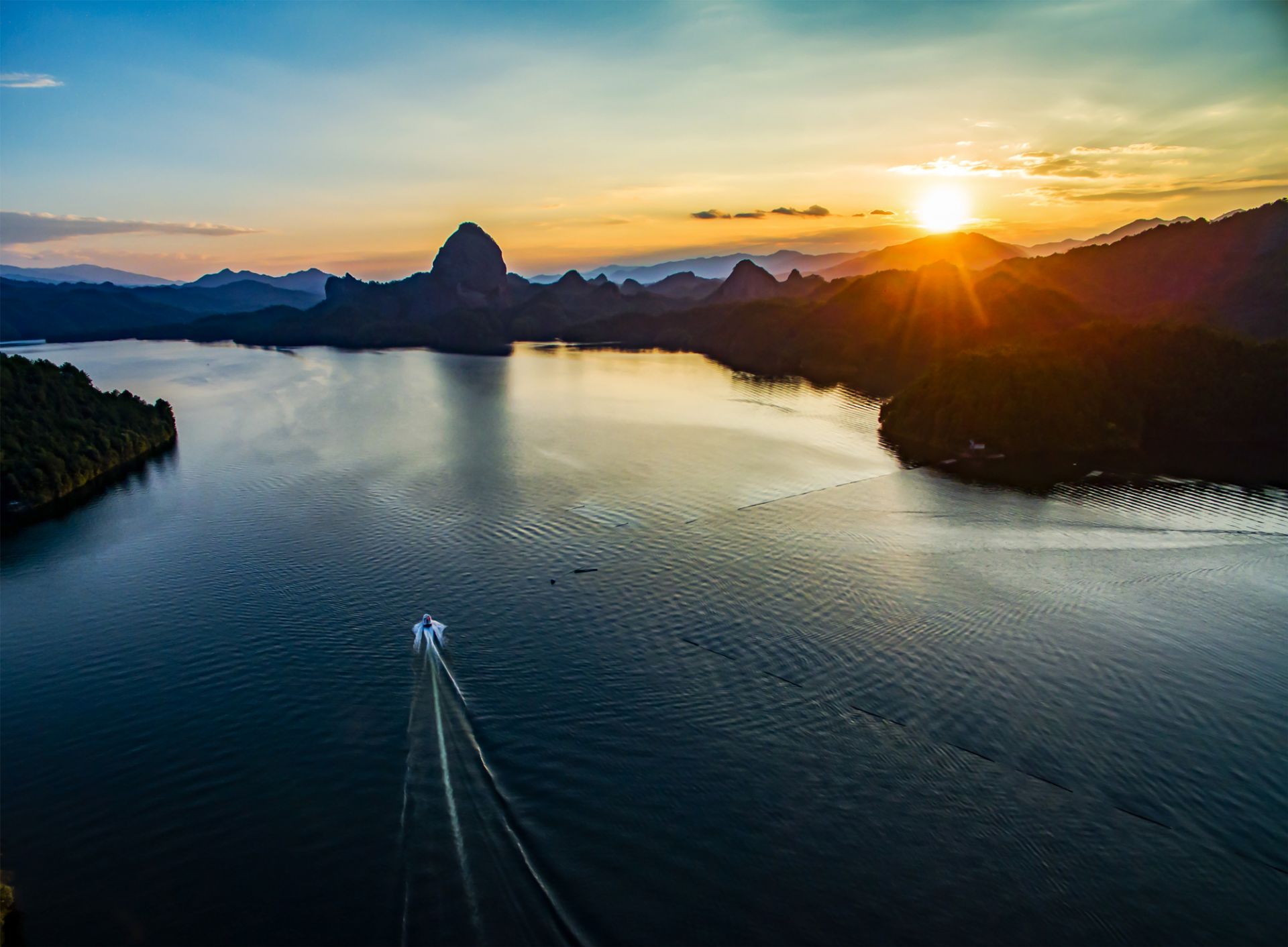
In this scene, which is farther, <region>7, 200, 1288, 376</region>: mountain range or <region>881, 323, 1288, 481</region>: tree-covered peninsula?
<region>7, 200, 1288, 376</region>: mountain range

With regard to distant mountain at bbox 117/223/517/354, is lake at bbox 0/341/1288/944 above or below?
below

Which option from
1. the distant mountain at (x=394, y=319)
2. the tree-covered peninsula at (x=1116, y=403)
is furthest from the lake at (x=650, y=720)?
the distant mountain at (x=394, y=319)

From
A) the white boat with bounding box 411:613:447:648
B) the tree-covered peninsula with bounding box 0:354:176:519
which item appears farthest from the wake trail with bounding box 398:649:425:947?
the tree-covered peninsula with bounding box 0:354:176:519

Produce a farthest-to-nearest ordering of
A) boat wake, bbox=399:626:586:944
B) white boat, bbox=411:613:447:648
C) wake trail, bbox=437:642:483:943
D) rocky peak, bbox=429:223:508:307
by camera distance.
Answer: rocky peak, bbox=429:223:508:307, white boat, bbox=411:613:447:648, wake trail, bbox=437:642:483:943, boat wake, bbox=399:626:586:944

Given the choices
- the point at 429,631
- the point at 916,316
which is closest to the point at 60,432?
the point at 429,631

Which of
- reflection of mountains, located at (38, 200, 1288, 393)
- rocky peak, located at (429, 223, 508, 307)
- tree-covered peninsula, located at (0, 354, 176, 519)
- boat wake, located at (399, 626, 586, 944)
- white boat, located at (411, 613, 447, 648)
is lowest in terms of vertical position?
boat wake, located at (399, 626, 586, 944)

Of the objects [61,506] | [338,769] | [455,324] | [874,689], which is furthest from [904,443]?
[455,324]

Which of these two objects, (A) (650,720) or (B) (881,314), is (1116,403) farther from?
(B) (881,314)

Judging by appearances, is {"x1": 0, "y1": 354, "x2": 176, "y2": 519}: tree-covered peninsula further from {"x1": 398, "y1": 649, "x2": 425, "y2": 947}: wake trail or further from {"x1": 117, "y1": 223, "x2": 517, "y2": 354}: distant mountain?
{"x1": 117, "y1": 223, "x2": 517, "y2": 354}: distant mountain
